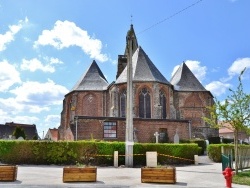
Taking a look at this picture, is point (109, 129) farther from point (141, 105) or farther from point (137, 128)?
point (141, 105)

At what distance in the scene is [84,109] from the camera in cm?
4750

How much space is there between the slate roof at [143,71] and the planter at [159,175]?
2885 centimetres

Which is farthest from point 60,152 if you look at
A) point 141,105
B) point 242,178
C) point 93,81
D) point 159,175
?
point 93,81

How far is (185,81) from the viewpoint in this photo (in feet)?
159

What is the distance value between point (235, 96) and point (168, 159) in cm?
718

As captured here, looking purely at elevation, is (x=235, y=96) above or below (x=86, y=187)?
above

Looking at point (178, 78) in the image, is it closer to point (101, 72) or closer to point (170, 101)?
point (170, 101)

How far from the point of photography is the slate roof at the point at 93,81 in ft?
158

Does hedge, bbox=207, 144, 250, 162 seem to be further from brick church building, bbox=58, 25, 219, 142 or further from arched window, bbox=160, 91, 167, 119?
arched window, bbox=160, 91, 167, 119

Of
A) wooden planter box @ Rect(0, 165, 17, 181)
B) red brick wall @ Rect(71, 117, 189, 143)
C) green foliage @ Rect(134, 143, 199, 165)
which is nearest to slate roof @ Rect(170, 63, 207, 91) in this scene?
red brick wall @ Rect(71, 117, 189, 143)

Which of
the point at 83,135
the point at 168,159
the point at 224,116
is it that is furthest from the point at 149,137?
the point at 224,116

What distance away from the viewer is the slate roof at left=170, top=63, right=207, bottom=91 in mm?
47312

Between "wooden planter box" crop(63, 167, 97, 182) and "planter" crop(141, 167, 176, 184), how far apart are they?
6.65 ft

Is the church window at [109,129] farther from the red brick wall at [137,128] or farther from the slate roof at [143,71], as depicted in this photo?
the slate roof at [143,71]
